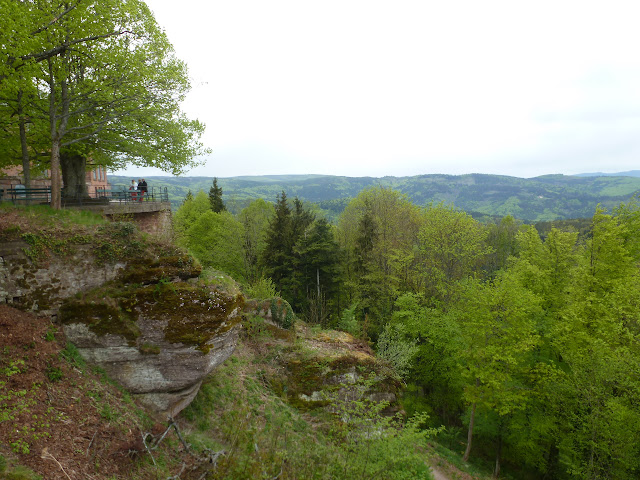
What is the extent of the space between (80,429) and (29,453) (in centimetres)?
143

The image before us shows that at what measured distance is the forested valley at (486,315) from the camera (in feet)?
45.8

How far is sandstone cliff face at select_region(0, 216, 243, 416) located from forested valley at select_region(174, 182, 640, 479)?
10664 millimetres

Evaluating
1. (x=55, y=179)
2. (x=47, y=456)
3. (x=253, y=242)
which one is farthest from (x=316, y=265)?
(x=47, y=456)

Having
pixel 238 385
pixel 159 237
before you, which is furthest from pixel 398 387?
pixel 159 237

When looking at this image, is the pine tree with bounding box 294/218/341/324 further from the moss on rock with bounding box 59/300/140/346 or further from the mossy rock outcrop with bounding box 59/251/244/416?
the moss on rock with bounding box 59/300/140/346

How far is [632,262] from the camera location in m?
18.5

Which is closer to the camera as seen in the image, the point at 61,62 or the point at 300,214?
the point at 61,62

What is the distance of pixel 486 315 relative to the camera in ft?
53.0

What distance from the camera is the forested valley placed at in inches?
549

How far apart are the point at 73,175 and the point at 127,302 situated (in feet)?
29.7

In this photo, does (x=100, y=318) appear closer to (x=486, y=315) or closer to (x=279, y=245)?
(x=486, y=315)

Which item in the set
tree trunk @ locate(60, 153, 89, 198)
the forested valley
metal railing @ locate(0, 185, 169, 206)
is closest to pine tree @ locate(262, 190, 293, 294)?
the forested valley

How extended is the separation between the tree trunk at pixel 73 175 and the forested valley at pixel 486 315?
420 inches

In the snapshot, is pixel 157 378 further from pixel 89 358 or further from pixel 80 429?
pixel 80 429
